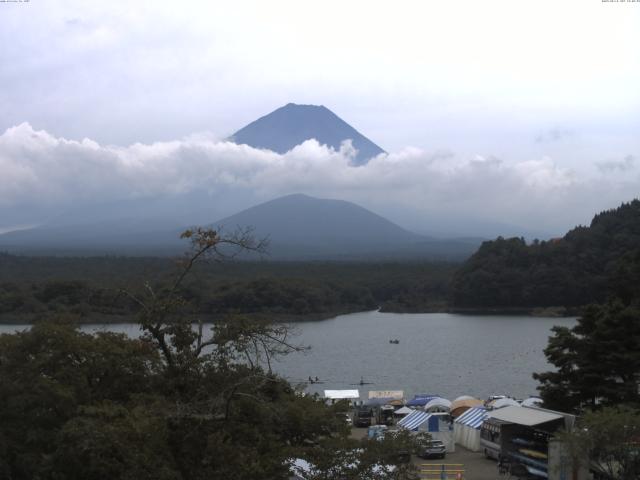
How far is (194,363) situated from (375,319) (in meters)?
39.4

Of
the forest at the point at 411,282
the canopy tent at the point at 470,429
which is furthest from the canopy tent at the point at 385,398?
the forest at the point at 411,282

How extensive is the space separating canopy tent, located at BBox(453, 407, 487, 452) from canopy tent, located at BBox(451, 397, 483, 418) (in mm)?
2511

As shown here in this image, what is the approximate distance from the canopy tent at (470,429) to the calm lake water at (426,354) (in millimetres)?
6390

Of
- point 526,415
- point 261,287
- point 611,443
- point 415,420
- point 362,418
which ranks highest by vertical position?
point 261,287

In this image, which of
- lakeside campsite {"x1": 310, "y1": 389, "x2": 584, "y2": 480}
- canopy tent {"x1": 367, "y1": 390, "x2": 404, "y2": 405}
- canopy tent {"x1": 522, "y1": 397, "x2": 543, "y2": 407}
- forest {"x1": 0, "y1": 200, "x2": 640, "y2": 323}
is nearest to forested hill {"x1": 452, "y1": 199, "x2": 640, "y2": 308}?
forest {"x1": 0, "y1": 200, "x2": 640, "y2": 323}

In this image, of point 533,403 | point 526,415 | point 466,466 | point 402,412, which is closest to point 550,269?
point 402,412

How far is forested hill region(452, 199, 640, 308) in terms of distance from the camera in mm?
46031

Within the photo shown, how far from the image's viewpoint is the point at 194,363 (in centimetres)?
508

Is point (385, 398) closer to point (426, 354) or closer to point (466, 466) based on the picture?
point (466, 466)

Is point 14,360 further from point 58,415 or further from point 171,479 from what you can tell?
point 171,479

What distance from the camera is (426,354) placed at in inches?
1188

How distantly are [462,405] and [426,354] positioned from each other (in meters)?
14.4

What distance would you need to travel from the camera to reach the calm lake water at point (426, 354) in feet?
76.2

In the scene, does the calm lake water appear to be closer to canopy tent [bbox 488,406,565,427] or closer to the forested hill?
the forested hill
